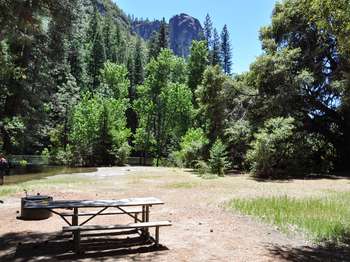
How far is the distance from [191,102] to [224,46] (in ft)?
114

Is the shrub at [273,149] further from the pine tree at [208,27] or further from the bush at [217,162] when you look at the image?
the pine tree at [208,27]

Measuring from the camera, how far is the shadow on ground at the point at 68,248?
6797 mm

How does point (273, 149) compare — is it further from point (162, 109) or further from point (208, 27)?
point (208, 27)

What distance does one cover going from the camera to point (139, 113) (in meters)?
54.9

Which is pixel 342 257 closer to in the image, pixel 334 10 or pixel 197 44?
pixel 334 10

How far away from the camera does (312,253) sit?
7.38 meters

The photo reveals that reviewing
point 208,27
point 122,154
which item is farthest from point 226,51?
point 122,154

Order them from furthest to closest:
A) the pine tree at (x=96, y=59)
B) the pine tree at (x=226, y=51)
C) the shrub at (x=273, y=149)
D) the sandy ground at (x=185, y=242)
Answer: the pine tree at (x=226, y=51), the pine tree at (x=96, y=59), the shrub at (x=273, y=149), the sandy ground at (x=185, y=242)

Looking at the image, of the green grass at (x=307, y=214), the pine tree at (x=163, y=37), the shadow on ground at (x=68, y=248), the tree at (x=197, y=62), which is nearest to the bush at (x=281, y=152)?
the green grass at (x=307, y=214)

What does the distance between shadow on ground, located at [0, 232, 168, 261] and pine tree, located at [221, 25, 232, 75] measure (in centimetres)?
7597

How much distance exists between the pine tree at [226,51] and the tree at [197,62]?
87.9 ft

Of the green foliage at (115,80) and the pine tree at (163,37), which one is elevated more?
the pine tree at (163,37)

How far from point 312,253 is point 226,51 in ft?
254

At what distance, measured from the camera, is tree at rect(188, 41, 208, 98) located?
2175 inches
